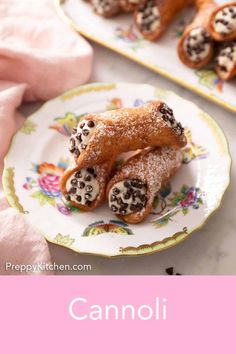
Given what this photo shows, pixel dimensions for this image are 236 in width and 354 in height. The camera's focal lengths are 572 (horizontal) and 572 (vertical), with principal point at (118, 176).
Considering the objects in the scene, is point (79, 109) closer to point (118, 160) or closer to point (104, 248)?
point (118, 160)

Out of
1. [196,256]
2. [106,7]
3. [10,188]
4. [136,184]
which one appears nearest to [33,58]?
[106,7]

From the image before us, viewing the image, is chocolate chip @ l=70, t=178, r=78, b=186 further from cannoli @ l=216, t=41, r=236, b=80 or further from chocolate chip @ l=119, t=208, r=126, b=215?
cannoli @ l=216, t=41, r=236, b=80

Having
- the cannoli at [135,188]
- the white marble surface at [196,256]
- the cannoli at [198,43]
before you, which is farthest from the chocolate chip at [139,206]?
the cannoli at [198,43]

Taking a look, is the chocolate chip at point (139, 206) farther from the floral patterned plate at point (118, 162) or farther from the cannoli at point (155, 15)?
the cannoli at point (155, 15)

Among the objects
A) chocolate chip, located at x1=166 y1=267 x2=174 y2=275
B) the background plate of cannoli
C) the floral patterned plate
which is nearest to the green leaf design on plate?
the floral patterned plate

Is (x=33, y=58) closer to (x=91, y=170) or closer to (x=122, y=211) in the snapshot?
(x=91, y=170)

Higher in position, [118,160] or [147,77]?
[147,77]
